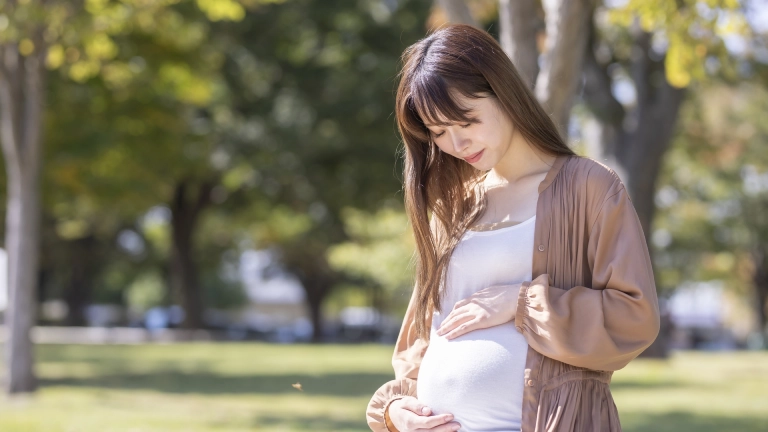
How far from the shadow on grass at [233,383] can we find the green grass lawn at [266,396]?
0.02 metres

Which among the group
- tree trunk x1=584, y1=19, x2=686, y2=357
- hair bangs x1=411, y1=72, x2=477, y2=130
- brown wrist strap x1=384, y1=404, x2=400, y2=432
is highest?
tree trunk x1=584, y1=19, x2=686, y2=357

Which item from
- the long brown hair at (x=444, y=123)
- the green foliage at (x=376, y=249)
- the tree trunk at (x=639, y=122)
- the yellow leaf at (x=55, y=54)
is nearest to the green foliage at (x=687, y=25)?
the long brown hair at (x=444, y=123)

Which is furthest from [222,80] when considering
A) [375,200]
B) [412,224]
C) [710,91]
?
→ [412,224]

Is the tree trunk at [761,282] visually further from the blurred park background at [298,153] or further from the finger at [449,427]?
the finger at [449,427]

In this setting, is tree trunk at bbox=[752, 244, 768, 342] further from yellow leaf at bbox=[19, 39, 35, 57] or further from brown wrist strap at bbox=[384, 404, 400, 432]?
brown wrist strap at bbox=[384, 404, 400, 432]

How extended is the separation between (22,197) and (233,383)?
178 inches

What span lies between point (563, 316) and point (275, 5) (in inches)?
888

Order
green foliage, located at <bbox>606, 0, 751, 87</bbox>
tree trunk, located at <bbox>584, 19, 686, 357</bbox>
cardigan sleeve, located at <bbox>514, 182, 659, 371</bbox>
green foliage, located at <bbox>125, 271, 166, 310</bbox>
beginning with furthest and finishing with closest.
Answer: green foliage, located at <bbox>125, 271, 166, 310</bbox> → tree trunk, located at <bbox>584, 19, 686, 357</bbox> → green foliage, located at <bbox>606, 0, 751, 87</bbox> → cardigan sleeve, located at <bbox>514, 182, 659, 371</bbox>

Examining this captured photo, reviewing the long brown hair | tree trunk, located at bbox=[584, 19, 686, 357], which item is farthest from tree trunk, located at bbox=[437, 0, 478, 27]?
tree trunk, located at bbox=[584, 19, 686, 357]

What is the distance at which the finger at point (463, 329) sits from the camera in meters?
2.45

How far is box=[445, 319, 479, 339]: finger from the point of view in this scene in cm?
245

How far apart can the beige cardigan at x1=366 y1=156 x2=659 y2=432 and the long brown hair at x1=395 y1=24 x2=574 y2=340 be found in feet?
0.66

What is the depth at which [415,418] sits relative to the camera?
2.51 metres

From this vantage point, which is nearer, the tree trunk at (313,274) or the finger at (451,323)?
the finger at (451,323)
